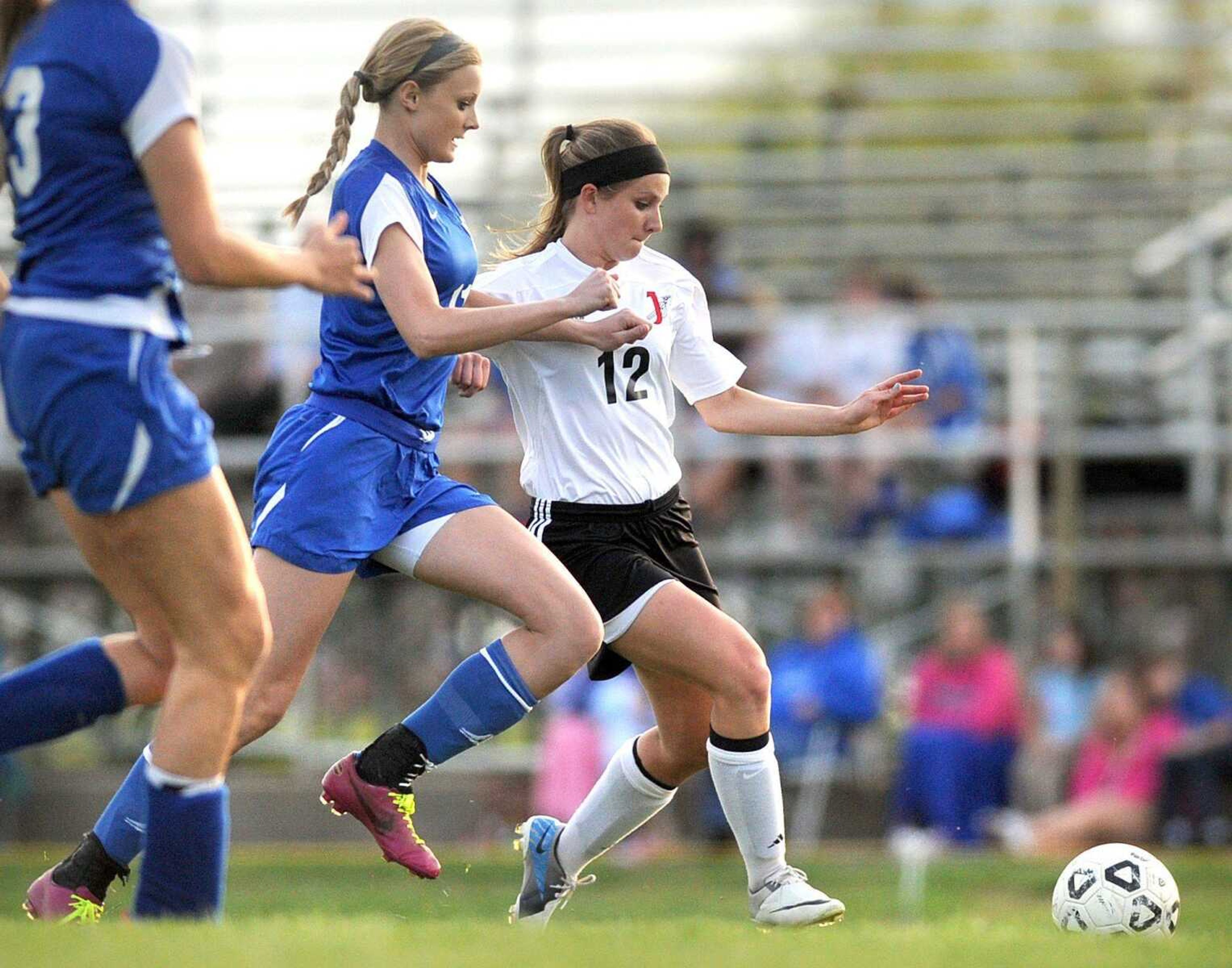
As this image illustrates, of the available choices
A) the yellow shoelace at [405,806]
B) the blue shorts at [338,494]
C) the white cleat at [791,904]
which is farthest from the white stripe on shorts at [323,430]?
the white cleat at [791,904]

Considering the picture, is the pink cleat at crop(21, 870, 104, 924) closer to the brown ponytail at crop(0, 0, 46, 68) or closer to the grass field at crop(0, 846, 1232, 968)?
the grass field at crop(0, 846, 1232, 968)

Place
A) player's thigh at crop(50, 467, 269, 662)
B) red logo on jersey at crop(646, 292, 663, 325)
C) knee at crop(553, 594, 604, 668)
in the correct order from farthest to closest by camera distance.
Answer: red logo on jersey at crop(646, 292, 663, 325), knee at crop(553, 594, 604, 668), player's thigh at crop(50, 467, 269, 662)

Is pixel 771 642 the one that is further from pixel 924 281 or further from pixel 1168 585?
pixel 924 281

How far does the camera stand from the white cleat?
554 centimetres

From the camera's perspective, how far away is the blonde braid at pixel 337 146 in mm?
5320

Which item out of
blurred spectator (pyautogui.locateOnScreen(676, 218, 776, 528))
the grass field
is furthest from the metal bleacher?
the grass field

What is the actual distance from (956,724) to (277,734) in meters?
5.21

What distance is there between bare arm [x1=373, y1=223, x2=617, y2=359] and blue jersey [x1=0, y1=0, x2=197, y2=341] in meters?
1.02

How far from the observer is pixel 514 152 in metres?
17.7

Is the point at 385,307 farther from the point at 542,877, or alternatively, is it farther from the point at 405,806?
the point at 542,877

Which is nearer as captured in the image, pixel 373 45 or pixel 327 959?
pixel 327 959

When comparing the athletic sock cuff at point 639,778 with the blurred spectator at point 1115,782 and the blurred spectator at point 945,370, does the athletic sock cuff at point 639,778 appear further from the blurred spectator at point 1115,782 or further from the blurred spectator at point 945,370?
the blurred spectator at point 945,370

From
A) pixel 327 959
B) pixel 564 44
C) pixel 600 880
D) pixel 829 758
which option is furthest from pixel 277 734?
pixel 327 959

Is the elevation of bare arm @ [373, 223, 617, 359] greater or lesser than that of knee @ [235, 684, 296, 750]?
greater
